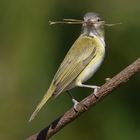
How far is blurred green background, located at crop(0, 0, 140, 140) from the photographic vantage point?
3.75 m

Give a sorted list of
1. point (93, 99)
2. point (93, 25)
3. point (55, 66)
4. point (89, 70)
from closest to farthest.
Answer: point (93, 99) → point (89, 70) → point (93, 25) → point (55, 66)

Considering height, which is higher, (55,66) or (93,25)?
(93,25)

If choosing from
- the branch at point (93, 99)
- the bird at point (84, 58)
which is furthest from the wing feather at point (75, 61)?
the branch at point (93, 99)

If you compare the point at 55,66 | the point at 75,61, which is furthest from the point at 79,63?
the point at 55,66

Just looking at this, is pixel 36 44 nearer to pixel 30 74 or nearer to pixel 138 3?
pixel 30 74

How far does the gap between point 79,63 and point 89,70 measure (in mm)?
74

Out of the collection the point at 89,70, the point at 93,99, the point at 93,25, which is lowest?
the point at 89,70

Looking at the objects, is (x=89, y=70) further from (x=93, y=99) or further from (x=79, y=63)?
(x=93, y=99)

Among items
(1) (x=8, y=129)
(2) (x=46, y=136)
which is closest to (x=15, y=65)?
(1) (x=8, y=129)

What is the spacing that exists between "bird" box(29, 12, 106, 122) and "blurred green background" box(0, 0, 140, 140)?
30 cm

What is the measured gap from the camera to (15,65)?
3.95 m

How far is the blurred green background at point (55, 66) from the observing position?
148 inches

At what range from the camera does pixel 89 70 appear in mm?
3320

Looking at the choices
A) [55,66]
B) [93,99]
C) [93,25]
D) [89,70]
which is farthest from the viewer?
[55,66]
